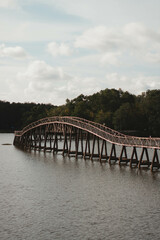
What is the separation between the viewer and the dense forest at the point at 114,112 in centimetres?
12975

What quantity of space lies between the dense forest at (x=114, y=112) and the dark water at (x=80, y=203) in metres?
81.2

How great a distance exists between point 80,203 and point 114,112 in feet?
384

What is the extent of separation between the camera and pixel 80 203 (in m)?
30.8

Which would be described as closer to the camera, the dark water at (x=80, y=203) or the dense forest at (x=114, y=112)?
the dark water at (x=80, y=203)

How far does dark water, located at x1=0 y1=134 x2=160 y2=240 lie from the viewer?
78.3ft

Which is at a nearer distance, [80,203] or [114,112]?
[80,203]

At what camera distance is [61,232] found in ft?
77.6

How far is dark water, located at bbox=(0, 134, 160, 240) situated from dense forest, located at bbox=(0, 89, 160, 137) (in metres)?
81.2

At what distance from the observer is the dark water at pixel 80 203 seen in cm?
2386

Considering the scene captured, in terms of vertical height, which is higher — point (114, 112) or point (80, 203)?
point (114, 112)

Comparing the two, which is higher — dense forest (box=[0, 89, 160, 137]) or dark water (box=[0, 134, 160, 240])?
dense forest (box=[0, 89, 160, 137])

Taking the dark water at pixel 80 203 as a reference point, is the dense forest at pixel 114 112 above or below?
above

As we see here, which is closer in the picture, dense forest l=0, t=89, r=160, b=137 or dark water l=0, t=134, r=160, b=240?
dark water l=0, t=134, r=160, b=240

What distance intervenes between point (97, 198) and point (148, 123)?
101 meters
